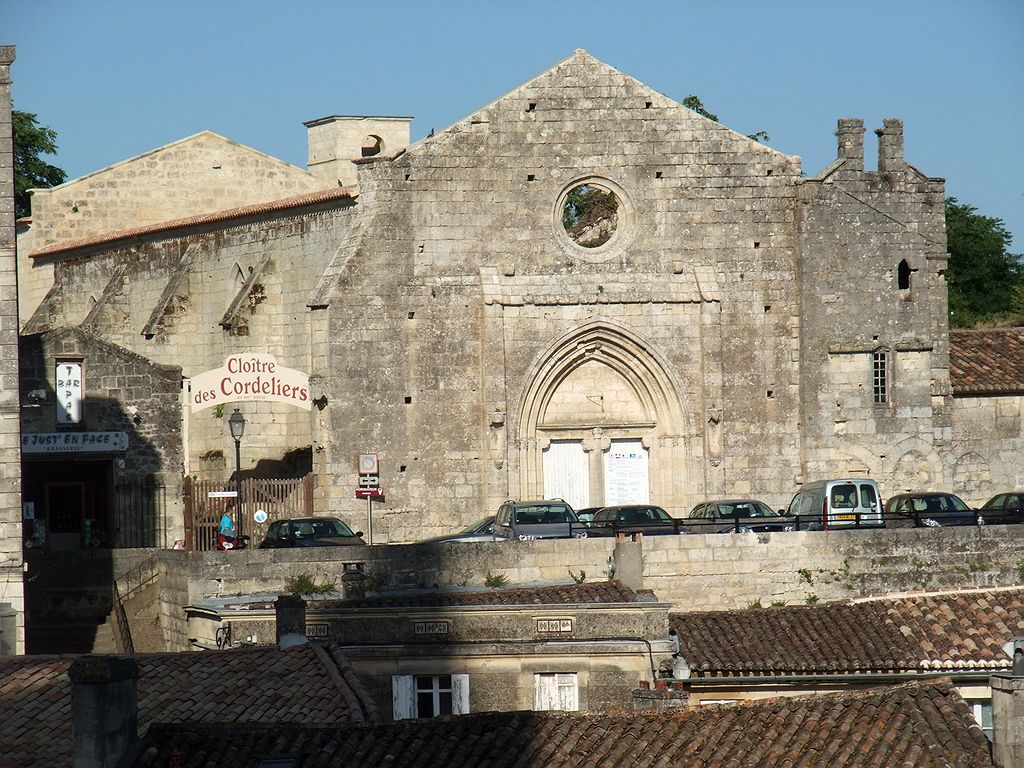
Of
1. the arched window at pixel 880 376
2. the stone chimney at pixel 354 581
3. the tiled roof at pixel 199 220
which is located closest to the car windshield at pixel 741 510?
the arched window at pixel 880 376

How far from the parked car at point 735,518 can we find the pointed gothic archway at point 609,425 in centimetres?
251

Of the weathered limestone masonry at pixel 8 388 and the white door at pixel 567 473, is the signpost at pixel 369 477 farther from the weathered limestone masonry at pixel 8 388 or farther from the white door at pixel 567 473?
the weathered limestone masonry at pixel 8 388

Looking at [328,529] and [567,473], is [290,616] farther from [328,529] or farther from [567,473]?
[567,473]

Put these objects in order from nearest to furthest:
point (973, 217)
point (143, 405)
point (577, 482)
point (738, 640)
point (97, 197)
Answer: point (738, 640) → point (143, 405) → point (577, 482) → point (97, 197) → point (973, 217)

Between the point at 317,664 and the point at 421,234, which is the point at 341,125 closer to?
the point at 421,234

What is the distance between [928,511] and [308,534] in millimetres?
10288

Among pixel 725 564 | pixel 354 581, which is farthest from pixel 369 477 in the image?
pixel 725 564

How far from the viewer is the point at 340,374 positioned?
Result: 3566cm

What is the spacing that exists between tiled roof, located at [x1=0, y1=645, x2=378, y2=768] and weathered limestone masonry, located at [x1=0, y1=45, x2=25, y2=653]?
26.4 feet

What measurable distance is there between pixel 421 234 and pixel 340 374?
9.70 ft

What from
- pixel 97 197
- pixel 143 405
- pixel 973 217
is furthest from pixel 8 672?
pixel 973 217

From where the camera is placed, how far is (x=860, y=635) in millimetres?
26484

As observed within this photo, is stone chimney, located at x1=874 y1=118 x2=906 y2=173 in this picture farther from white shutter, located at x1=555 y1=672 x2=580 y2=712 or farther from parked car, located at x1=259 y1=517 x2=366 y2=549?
white shutter, located at x1=555 y1=672 x2=580 y2=712

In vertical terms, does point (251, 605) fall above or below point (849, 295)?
below
